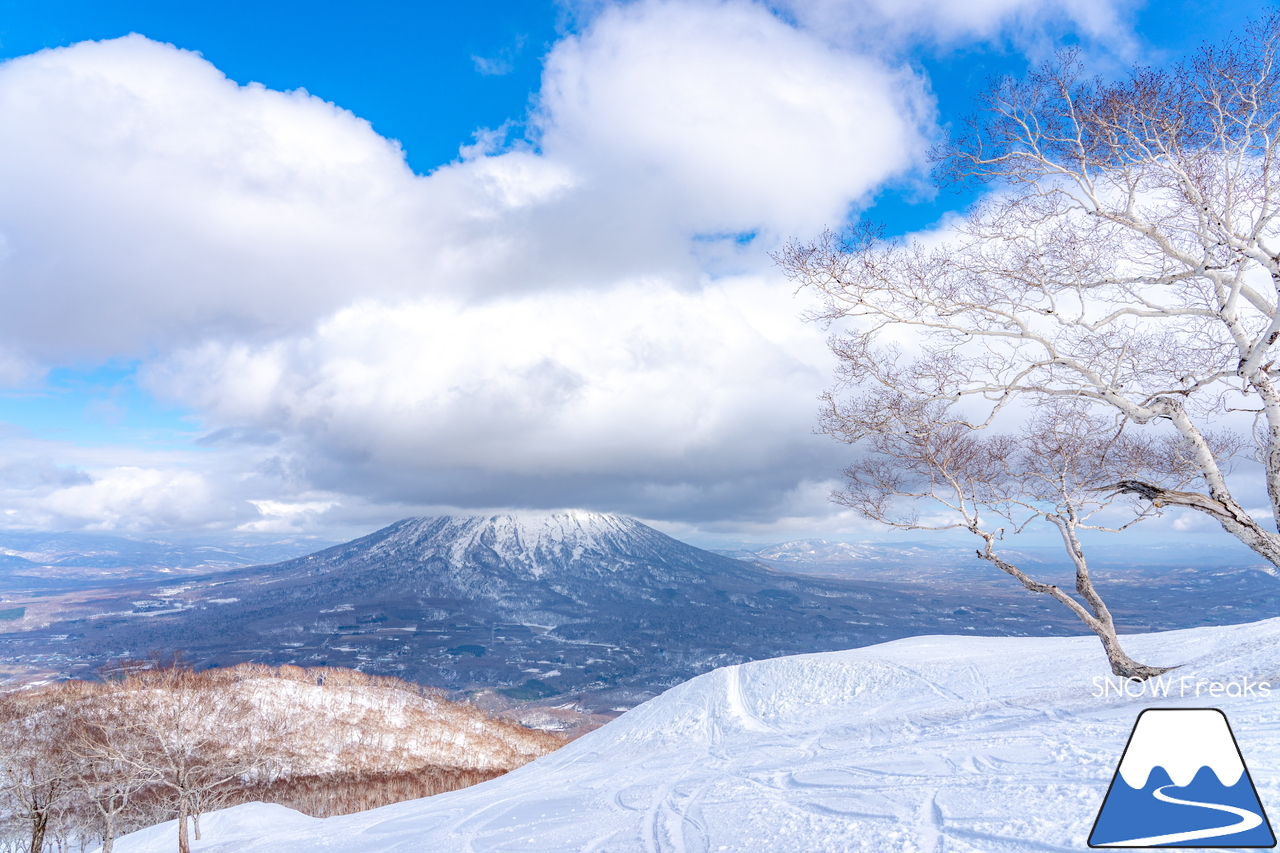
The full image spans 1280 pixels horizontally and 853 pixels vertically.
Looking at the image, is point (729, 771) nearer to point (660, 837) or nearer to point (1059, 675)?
point (660, 837)

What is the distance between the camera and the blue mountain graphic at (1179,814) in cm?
451

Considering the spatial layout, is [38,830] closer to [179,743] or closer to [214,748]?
[179,743]

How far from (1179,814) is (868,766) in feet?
16.4

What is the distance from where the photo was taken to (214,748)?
4291 centimetres

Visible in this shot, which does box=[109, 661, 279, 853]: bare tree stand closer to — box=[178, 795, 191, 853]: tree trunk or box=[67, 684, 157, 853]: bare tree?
box=[178, 795, 191, 853]: tree trunk

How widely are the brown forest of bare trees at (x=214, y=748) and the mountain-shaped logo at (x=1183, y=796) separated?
2961cm

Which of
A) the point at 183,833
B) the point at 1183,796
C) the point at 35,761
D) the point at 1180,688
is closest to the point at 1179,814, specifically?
the point at 1183,796

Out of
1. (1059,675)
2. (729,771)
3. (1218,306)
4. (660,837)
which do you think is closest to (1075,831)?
(660,837)

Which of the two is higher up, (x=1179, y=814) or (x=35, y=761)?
(x=1179, y=814)

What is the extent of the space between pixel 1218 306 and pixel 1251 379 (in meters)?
1.04

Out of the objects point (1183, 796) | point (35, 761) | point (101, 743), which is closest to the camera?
point (1183, 796)

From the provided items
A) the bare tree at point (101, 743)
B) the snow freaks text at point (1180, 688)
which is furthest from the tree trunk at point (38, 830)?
the snow freaks text at point (1180, 688)

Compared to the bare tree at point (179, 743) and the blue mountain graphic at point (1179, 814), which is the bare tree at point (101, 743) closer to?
the bare tree at point (179, 743)

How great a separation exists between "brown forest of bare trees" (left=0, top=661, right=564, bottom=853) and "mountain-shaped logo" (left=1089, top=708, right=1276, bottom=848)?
29614 millimetres
